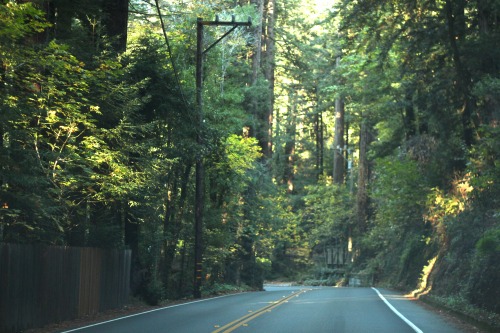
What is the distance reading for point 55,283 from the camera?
15.6 m

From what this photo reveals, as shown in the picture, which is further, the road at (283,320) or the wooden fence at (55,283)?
the road at (283,320)

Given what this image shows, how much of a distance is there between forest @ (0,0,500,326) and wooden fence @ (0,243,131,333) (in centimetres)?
60

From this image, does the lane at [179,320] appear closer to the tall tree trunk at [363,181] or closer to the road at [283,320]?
the road at [283,320]

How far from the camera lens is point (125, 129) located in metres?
18.6

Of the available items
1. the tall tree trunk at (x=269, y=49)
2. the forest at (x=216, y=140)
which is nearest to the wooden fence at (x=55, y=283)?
the forest at (x=216, y=140)

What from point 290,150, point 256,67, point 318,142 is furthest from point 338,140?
point 256,67

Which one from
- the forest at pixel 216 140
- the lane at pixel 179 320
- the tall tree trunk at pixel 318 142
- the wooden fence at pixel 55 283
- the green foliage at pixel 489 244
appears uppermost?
the tall tree trunk at pixel 318 142

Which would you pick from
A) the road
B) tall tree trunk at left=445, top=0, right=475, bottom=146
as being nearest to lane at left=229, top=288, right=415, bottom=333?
the road

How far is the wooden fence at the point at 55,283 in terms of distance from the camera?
1330cm

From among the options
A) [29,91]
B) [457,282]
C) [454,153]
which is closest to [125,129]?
[29,91]

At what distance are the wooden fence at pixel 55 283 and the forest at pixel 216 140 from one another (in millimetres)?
603

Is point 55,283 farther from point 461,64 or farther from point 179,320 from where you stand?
point 461,64

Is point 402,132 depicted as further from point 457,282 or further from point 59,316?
point 59,316

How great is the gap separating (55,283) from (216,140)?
1250cm
